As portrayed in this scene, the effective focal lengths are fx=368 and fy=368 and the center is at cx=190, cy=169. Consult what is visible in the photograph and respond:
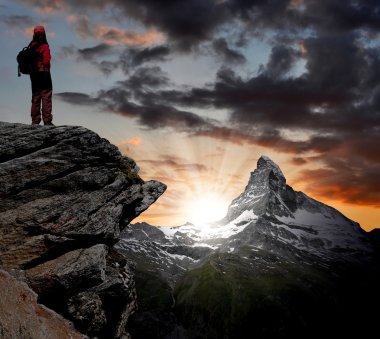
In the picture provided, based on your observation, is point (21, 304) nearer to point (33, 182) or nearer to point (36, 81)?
point (33, 182)

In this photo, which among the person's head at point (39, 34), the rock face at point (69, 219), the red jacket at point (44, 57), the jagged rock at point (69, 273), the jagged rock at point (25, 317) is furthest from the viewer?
the person's head at point (39, 34)

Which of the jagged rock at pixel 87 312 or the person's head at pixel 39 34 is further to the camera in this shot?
the person's head at pixel 39 34

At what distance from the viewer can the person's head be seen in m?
26.2

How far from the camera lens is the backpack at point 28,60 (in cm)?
2617

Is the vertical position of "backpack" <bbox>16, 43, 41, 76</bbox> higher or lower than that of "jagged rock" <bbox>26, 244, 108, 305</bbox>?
higher

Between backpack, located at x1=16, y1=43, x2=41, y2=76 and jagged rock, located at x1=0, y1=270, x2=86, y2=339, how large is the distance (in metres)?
15.4

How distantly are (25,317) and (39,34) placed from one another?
63.6ft

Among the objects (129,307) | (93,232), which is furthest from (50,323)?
(129,307)

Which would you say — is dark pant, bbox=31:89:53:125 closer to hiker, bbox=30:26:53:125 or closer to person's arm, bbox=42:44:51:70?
hiker, bbox=30:26:53:125

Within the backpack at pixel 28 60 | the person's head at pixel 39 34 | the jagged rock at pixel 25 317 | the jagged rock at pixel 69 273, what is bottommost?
the jagged rock at pixel 25 317

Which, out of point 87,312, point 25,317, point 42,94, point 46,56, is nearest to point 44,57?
point 46,56

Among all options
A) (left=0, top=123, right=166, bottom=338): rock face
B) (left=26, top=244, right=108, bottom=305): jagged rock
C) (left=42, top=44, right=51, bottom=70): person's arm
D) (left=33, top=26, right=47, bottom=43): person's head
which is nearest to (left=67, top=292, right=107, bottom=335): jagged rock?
(left=0, top=123, right=166, bottom=338): rock face

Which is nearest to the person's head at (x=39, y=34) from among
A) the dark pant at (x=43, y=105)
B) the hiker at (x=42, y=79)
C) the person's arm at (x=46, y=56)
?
the hiker at (x=42, y=79)

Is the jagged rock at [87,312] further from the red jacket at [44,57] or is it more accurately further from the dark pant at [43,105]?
the red jacket at [44,57]
